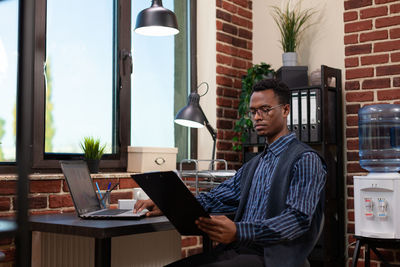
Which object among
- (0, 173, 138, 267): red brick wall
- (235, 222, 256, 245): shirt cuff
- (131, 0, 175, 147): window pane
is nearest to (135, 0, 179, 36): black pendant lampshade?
(131, 0, 175, 147): window pane

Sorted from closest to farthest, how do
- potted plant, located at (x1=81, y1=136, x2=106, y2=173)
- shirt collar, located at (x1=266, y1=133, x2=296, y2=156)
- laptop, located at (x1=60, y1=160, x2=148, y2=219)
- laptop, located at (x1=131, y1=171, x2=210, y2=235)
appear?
laptop, located at (x1=131, y1=171, x2=210, y2=235), shirt collar, located at (x1=266, y1=133, x2=296, y2=156), laptop, located at (x1=60, y1=160, x2=148, y2=219), potted plant, located at (x1=81, y1=136, x2=106, y2=173)

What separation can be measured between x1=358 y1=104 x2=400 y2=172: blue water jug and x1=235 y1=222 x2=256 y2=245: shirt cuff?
1.97 m

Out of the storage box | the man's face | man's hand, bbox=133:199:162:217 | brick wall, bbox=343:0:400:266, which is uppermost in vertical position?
brick wall, bbox=343:0:400:266

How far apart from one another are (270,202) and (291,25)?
2188 millimetres

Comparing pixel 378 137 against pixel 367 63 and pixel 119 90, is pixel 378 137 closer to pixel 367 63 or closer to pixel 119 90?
pixel 367 63

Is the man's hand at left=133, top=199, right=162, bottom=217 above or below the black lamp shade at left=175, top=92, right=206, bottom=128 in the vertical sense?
below

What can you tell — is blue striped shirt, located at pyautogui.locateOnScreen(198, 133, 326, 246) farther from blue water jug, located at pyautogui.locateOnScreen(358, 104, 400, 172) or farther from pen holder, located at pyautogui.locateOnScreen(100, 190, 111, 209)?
blue water jug, located at pyautogui.locateOnScreen(358, 104, 400, 172)

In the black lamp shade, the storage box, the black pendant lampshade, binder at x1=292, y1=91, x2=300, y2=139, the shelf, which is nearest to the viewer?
the shelf

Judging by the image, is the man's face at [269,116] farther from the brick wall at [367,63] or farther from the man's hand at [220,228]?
the brick wall at [367,63]

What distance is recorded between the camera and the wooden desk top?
67.8 inches

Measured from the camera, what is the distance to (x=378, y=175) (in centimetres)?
301

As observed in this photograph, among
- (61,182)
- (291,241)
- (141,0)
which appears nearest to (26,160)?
(291,241)

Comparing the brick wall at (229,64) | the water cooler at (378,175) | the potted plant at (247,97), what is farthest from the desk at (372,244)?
the brick wall at (229,64)

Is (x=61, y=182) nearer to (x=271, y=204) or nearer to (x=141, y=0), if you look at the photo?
(x=271, y=204)
